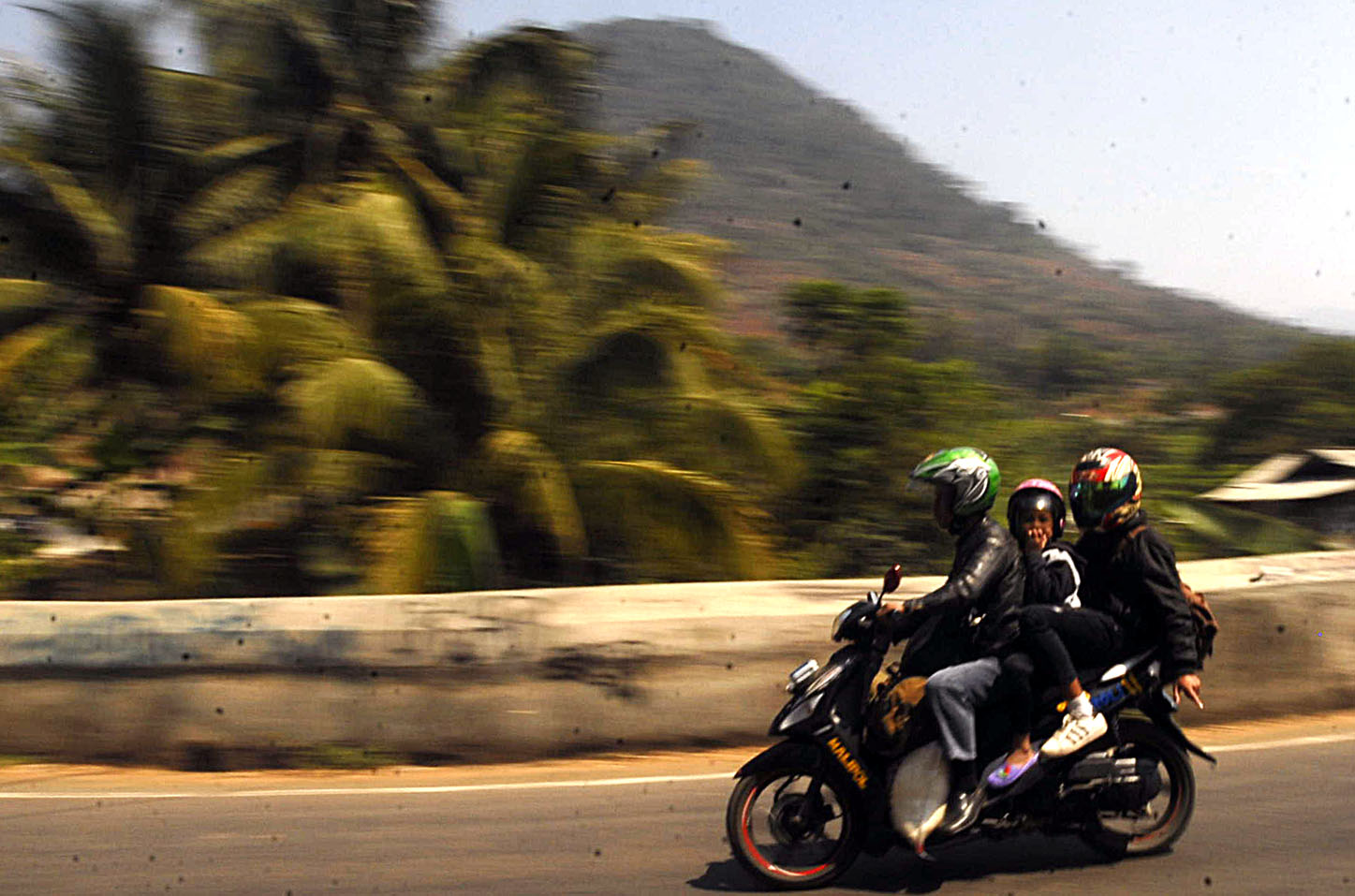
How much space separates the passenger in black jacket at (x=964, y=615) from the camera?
16.9 feet

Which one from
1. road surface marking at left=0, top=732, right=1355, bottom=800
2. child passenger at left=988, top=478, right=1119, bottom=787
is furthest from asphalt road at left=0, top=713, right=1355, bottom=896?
child passenger at left=988, top=478, right=1119, bottom=787

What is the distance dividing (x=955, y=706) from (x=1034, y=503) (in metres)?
0.89

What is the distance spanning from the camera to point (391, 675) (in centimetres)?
732

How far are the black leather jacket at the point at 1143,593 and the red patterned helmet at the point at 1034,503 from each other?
0.21 m

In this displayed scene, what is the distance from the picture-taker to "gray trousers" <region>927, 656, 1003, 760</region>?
202 inches

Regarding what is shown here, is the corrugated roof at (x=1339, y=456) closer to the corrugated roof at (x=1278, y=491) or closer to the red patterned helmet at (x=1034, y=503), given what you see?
the corrugated roof at (x=1278, y=491)

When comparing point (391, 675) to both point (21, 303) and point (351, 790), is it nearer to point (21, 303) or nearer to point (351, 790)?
point (351, 790)

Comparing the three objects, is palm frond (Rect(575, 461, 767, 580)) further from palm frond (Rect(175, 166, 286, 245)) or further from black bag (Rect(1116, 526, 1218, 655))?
black bag (Rect(1116, 526, 1218, 655))

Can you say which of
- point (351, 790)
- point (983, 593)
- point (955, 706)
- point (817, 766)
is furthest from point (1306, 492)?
point (351, 790)

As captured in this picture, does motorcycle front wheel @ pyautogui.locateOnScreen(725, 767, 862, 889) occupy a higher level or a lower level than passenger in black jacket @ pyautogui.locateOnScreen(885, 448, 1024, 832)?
lower

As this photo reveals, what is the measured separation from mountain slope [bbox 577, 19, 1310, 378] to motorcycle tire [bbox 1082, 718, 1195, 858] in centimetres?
1086

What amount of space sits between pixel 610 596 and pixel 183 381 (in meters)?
5.26

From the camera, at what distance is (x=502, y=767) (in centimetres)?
735

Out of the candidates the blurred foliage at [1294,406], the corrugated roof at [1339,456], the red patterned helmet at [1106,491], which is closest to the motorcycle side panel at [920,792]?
the red patterned helmet at [1106,491]
